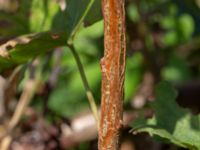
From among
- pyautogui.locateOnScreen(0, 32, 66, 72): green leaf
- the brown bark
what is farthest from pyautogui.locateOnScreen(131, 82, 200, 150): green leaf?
pyautogui.locateOnScreen(0, 32, 66, 72): green leaf

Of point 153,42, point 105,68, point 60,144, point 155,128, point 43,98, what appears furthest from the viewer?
point 153,42

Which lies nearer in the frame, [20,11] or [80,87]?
[20,11]

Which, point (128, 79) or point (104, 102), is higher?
point (104, 102)

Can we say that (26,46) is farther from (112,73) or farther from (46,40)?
(112,73)

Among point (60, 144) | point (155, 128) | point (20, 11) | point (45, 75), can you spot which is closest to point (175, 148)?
point (60, 144)

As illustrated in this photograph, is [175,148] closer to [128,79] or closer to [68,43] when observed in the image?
[128,79]

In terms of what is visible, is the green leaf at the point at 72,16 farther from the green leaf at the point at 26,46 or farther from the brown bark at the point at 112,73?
the brown bark at the point at 112,73
